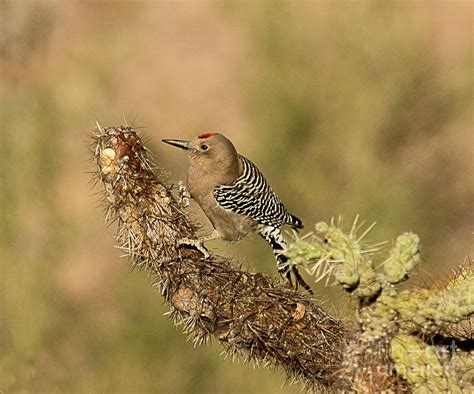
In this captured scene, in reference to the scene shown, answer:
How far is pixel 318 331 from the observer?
3.49m

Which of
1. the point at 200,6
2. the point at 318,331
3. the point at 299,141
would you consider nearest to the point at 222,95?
the point at 200,6

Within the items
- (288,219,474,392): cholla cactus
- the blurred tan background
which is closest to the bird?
the blurred tan background

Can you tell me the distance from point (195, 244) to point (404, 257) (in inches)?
33.2

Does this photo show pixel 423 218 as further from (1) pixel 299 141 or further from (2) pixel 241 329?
(2) pixel 241 329

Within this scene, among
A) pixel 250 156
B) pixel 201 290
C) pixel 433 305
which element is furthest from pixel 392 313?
pixel 250 156

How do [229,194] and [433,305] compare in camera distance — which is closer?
[433,305]

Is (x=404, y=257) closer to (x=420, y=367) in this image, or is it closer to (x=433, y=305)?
(x=433, y=305)

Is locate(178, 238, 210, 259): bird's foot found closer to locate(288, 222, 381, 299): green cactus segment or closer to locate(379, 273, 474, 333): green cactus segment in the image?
locate(288, 222, 381, 299): green cactus segment

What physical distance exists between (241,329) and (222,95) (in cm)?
813

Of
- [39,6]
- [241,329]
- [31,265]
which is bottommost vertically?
[241,329]

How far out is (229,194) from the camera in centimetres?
484

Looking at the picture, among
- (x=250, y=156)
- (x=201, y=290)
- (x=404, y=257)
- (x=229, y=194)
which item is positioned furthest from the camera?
(x=250, y=156)

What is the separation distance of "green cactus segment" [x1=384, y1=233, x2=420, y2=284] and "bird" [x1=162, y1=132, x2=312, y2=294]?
1644mm

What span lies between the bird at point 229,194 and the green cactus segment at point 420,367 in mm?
1595
